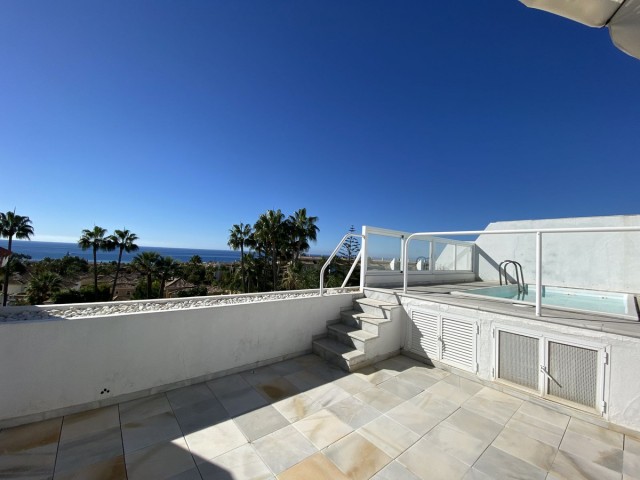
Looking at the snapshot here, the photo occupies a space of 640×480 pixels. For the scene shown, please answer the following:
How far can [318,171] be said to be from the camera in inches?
597

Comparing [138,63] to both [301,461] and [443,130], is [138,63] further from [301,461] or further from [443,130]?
[443,130]

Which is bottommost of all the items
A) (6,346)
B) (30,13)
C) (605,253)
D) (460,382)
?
(460,382)

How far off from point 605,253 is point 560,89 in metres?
4.65

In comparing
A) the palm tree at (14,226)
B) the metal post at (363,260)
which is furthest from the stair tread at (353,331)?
the palm tree at (14,226)

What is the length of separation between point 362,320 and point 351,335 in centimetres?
33

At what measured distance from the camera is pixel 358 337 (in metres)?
3.69

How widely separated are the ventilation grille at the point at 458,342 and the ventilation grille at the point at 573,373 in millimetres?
783

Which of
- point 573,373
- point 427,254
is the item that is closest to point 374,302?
point 573,373

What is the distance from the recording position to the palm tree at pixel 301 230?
66.3ft

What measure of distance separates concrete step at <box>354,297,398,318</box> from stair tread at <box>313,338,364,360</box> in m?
0.77

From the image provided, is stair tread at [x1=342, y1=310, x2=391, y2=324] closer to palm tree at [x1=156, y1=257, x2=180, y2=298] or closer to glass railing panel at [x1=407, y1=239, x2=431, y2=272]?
glass railing panel at [x1=407, y1=239, x2=431, y2=272]

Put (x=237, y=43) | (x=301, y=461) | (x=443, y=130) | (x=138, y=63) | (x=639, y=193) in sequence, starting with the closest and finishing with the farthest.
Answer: (x=301, y=461) → (x=138, y=63) → (x=237, y=43) → (x=639, y=193) → (x=443, y=130)

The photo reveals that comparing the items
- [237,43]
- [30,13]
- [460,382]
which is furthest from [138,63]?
[460,382]

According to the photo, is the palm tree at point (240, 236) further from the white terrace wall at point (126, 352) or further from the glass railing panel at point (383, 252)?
the white terrace wall at point (126, 352)
